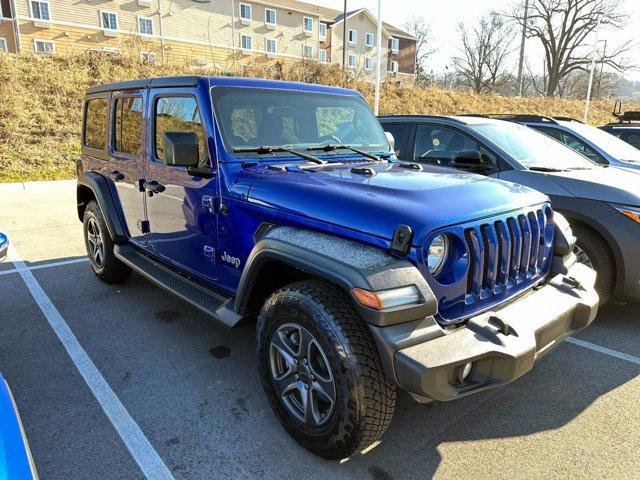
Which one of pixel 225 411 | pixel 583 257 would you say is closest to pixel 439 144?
pixel 583 257

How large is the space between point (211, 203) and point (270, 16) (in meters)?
40.1

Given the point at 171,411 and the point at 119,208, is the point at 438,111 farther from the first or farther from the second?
the point at 171,411

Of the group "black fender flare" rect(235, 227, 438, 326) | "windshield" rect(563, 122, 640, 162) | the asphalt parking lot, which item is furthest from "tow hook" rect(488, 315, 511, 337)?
"windshield" rect(563, 122, 640, 162)

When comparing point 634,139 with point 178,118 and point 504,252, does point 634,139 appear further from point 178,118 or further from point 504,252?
point 178,118

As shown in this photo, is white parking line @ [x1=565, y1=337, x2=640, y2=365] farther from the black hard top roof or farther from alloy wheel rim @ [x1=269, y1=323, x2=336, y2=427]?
the black hard top roof

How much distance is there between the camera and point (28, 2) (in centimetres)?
2839

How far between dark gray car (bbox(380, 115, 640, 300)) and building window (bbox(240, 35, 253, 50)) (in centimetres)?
3531

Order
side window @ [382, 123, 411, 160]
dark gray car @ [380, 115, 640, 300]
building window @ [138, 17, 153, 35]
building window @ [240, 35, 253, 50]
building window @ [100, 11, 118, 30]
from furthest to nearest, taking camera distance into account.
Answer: building window @ [240, 35, 253, 50]
building window @ [138, 17, 153, 35]
building window @ [100, 11, 118, 30]
side window @ [382, 123, 411, 160]
dark gray car @ [380, 115, 640, 300]

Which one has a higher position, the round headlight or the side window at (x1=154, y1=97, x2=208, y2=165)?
the side window at (x1=154, y1=97, x2=208, y2=165)

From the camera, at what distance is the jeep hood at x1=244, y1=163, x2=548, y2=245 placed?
228cm

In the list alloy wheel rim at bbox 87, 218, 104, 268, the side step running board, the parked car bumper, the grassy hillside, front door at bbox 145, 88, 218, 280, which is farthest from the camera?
the grassy hillside

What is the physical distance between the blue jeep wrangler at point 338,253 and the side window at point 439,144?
1.58 m

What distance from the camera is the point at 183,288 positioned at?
350 cm

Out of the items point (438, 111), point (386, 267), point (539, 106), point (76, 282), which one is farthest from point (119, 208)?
point (539, 106)
